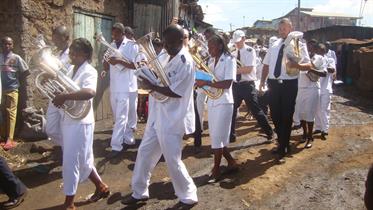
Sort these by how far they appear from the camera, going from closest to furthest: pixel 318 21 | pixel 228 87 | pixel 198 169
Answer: pixel 228 87 → pixel 198 169 → pixel 318 21

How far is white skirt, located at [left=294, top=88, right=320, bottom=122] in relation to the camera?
24.5 ft

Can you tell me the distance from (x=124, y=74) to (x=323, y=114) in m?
4.09

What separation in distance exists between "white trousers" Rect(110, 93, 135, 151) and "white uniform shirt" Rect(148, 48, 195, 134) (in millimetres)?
2306

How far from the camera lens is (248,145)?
747cm

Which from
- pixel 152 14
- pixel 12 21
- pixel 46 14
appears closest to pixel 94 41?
pixel 46 14

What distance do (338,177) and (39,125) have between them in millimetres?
5081

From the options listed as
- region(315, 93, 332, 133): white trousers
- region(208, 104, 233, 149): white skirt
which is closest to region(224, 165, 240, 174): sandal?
region(208, 104, 233, 149): white skirt

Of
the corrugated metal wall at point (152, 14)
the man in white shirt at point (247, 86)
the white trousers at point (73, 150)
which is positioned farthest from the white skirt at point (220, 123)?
the corrugated metal wall at point (152, 14)

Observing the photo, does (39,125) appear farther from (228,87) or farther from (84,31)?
(228,87)

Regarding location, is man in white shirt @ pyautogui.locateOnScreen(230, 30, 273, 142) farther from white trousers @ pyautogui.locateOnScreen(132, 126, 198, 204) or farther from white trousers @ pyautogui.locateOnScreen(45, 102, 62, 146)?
white trousers @ pyautogui.locateOnScreen(45, 102, 62, 146)

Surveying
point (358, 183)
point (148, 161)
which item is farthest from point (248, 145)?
point (148, 161)

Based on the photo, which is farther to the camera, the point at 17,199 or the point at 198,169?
the point at 198,169

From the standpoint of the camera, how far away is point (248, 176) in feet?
19.0

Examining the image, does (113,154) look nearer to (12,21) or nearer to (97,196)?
(97,196)
